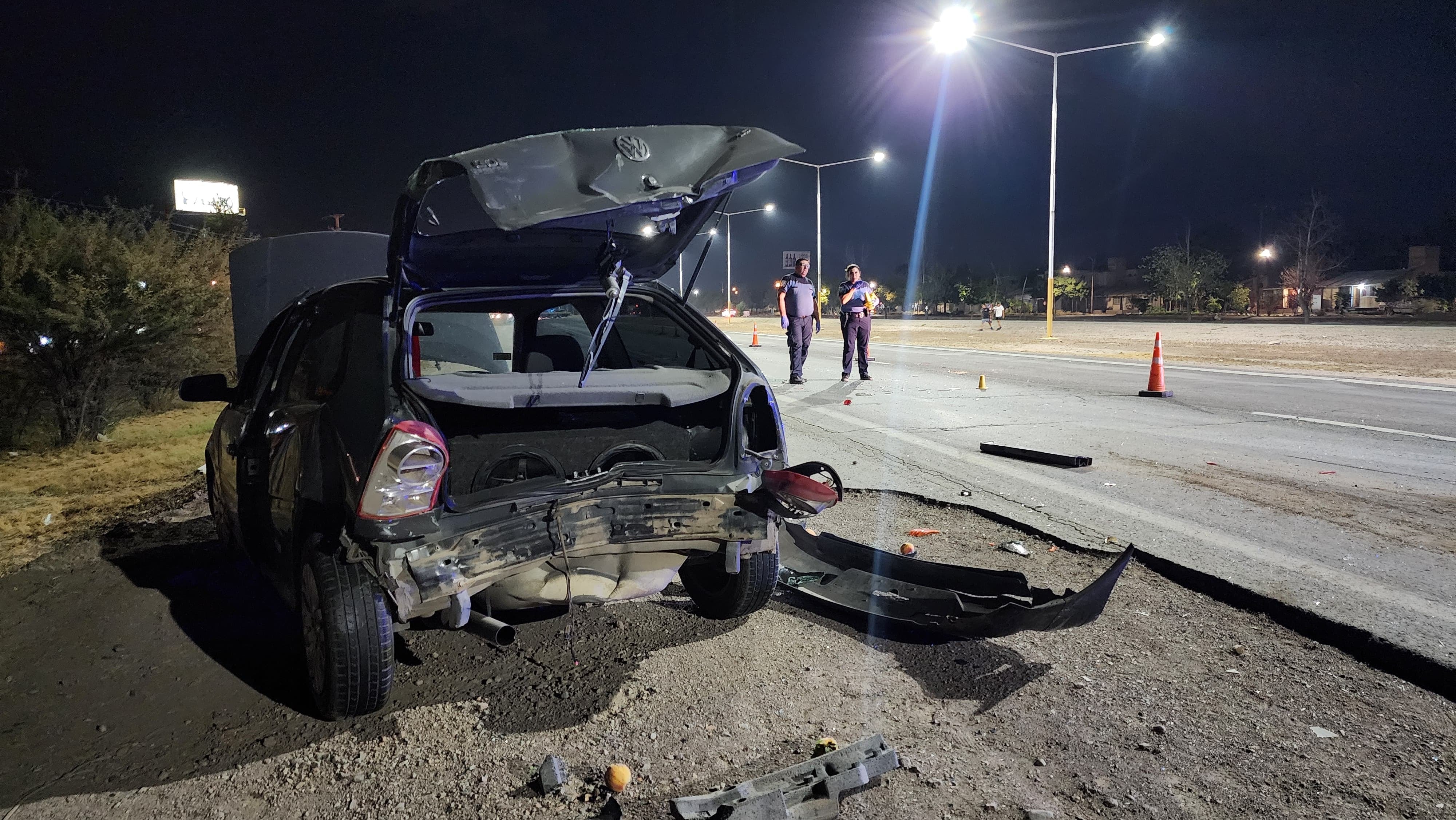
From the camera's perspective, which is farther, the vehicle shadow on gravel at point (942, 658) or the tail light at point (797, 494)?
the tail light at point (797, 494)

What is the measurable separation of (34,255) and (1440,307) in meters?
60.2

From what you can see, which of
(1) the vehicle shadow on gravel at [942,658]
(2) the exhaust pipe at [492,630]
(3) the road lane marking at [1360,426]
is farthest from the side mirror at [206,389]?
(3) the road lane marking at [1360,426]

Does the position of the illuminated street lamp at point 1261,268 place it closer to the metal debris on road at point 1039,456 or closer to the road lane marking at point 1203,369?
the road lane marking at point 1203,369

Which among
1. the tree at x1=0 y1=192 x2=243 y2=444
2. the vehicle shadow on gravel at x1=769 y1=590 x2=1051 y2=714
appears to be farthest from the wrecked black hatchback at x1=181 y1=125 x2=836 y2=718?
the tree at x1=0 y1=192 x2=243 y2=444

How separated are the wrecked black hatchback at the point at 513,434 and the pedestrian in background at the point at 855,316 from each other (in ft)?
32.9

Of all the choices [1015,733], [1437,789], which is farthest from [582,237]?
[1437,789]

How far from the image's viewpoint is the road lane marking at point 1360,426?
8266 millimetres

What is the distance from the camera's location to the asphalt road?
428 cm

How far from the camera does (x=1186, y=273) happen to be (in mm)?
65062

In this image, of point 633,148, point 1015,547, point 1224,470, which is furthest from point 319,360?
point 1224,470

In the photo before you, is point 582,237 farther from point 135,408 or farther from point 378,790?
point 135,408

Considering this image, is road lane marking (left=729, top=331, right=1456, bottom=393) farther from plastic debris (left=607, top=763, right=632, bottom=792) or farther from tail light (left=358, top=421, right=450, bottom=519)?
tail light (left=358, top=421, right=450, bottom=519)

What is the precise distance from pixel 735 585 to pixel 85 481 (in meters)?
6.83

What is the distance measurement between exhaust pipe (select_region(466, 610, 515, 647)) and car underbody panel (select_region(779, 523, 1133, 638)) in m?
1.57
